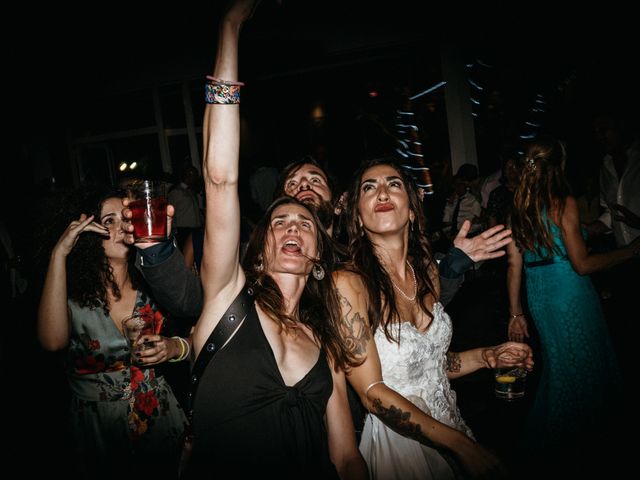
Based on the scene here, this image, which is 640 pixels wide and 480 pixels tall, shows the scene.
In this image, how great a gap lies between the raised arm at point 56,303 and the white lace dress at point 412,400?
1.64 metres

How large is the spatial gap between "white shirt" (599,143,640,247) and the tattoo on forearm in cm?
407

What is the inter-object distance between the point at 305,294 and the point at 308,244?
258 mm

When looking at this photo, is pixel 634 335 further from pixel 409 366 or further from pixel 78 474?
pixel 78 474

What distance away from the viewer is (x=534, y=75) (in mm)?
8875

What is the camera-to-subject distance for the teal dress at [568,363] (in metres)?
3.08

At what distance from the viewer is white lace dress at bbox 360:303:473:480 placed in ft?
6.60

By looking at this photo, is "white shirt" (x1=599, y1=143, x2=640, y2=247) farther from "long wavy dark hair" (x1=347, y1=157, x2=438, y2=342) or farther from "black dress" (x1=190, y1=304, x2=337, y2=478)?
"black dress" (x1=190, y1=304, x2=337, y2=478)

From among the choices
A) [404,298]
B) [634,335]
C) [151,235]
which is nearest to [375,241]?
[404,298]

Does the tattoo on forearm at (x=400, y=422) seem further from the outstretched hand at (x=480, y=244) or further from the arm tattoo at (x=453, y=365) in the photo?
the outstretched hand at (x=480, y=244)

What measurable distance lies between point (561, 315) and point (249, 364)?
269 cm

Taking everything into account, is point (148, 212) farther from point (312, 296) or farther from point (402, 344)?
point (402, 344)

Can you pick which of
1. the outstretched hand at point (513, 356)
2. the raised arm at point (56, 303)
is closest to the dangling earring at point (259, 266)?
the raised arm at point (56, 303)

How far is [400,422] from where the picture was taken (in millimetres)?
1881

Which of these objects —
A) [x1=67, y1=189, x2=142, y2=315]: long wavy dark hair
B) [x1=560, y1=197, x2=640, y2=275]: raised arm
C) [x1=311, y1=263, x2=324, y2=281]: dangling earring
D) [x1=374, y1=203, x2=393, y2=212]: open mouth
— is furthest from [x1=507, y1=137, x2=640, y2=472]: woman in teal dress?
[x1=67, y1=189, x2=142, y2=315]: long wavy dark hair
